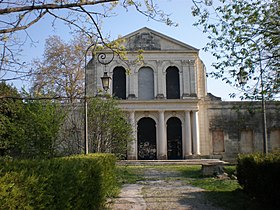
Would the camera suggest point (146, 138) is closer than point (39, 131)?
No

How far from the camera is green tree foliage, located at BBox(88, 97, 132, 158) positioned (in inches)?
569

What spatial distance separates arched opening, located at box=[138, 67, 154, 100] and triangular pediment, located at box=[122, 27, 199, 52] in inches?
85.0

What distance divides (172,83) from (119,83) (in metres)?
5.17

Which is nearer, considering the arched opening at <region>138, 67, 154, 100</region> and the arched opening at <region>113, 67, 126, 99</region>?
the arched opening at <region>113, 67, 126, 99</region>

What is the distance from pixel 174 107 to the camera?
95.3 feet

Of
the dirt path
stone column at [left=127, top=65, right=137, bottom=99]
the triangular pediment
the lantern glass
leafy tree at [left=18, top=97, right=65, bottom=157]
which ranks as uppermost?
the triangular pediment

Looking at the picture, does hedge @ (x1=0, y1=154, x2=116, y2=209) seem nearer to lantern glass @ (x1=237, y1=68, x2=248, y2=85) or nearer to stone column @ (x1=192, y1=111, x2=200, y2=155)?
lantern glass @ (x1=237, y1=68, x2=248, y2=85)

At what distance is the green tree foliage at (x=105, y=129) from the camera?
14461 mm

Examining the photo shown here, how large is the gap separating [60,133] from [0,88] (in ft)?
24.6

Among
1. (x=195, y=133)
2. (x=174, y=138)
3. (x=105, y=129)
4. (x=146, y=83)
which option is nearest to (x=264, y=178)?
(x=105, y=129)

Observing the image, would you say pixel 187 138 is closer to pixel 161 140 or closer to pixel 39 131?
pixel 161 140

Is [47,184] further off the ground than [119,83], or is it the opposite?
[119,83]

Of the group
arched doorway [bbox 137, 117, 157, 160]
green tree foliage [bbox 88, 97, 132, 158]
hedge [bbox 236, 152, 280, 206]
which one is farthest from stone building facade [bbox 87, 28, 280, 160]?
hedge [bbox 236, 152, 280, 206]

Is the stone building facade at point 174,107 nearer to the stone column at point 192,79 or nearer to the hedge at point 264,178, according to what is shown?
the stone column at point 192,79
